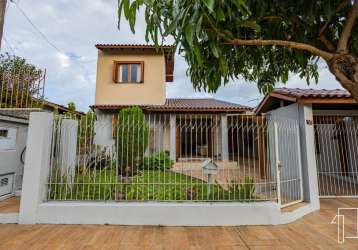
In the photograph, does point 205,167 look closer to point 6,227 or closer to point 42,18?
point 6,227

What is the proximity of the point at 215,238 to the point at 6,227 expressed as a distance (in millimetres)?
4685

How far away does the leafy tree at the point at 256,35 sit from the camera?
2855 millimetres

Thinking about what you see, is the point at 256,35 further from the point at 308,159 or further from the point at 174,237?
the point at 174,237

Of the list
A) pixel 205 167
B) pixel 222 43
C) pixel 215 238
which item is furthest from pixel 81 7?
pixel 215 238

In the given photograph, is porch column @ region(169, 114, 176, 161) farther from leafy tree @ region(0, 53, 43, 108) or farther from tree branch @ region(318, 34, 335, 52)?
tree branch @ region(318, 34, 335, 52)

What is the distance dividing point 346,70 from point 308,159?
12.8 feet

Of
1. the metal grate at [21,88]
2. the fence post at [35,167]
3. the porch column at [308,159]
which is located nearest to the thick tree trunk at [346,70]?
the porch column at [308,159]

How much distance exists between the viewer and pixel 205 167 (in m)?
5.73

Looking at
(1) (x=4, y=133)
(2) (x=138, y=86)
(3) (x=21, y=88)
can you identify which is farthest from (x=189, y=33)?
(2) (x=138, y=86)

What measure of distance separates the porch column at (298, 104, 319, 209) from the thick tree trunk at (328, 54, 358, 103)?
143 inches

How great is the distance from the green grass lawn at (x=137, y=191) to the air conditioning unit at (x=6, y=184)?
2.13m

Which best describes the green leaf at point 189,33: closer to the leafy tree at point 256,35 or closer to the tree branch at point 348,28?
the leafy tree at point 256,35

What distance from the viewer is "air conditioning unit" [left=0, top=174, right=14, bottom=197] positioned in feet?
20.6

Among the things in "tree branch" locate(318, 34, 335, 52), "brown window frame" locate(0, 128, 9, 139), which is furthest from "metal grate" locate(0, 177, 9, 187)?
"tree branch" locate(318, 34, 335, 52)
